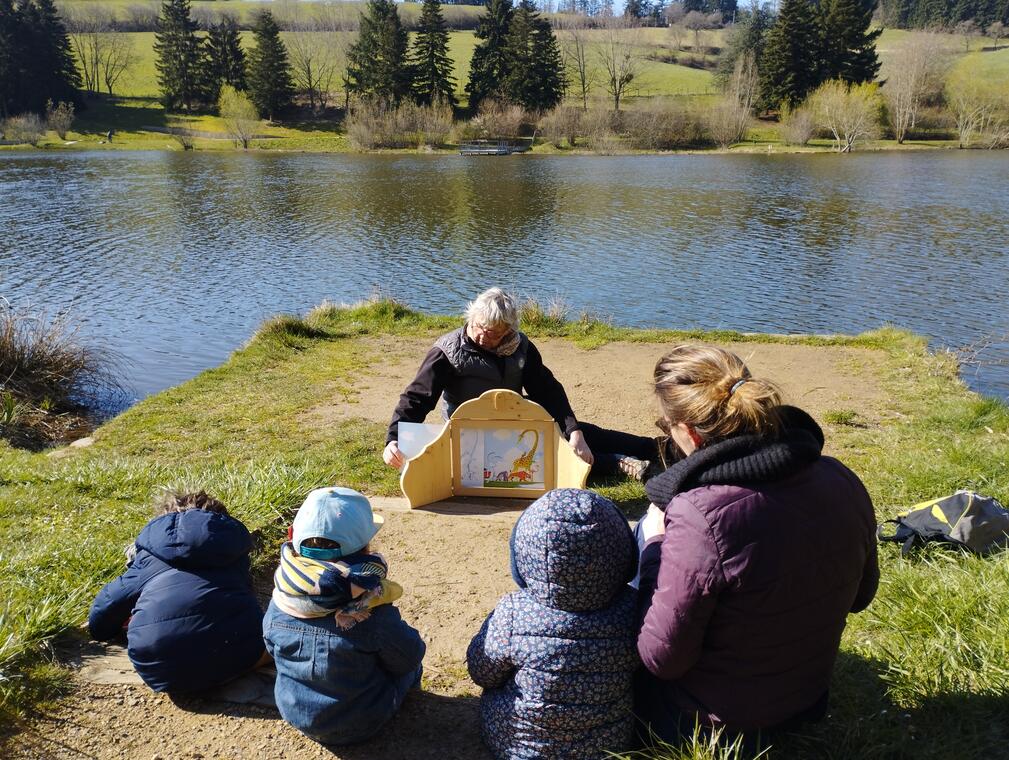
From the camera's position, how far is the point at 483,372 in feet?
17.8

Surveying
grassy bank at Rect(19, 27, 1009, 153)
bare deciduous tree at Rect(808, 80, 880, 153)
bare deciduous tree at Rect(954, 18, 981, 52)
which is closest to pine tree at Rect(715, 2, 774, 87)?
grassy bank at Rect(19, 27, 1009, 153)

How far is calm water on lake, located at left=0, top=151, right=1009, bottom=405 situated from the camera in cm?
1566

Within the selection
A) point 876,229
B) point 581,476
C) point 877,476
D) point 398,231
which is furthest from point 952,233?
point 581,476

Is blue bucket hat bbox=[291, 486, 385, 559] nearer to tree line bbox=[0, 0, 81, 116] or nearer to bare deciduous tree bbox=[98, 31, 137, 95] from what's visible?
tree line bbox=[0, 0, 81, 116]

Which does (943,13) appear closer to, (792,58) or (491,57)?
(792,58)

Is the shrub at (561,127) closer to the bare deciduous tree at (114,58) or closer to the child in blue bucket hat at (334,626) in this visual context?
the bare deciduous tree at (114,58)

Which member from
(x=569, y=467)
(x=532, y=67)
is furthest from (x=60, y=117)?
(x=569, y=467)

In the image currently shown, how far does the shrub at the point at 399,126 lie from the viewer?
6081 centimetres

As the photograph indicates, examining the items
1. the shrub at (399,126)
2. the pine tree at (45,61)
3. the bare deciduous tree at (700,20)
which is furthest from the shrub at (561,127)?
the bare deciduous tree at (700,20)

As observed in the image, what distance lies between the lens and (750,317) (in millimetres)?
15562

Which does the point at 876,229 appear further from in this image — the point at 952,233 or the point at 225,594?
the point at 225,594

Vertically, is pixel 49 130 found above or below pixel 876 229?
above

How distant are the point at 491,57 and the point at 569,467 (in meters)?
72.8

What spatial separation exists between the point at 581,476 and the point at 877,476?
2.41 metres
